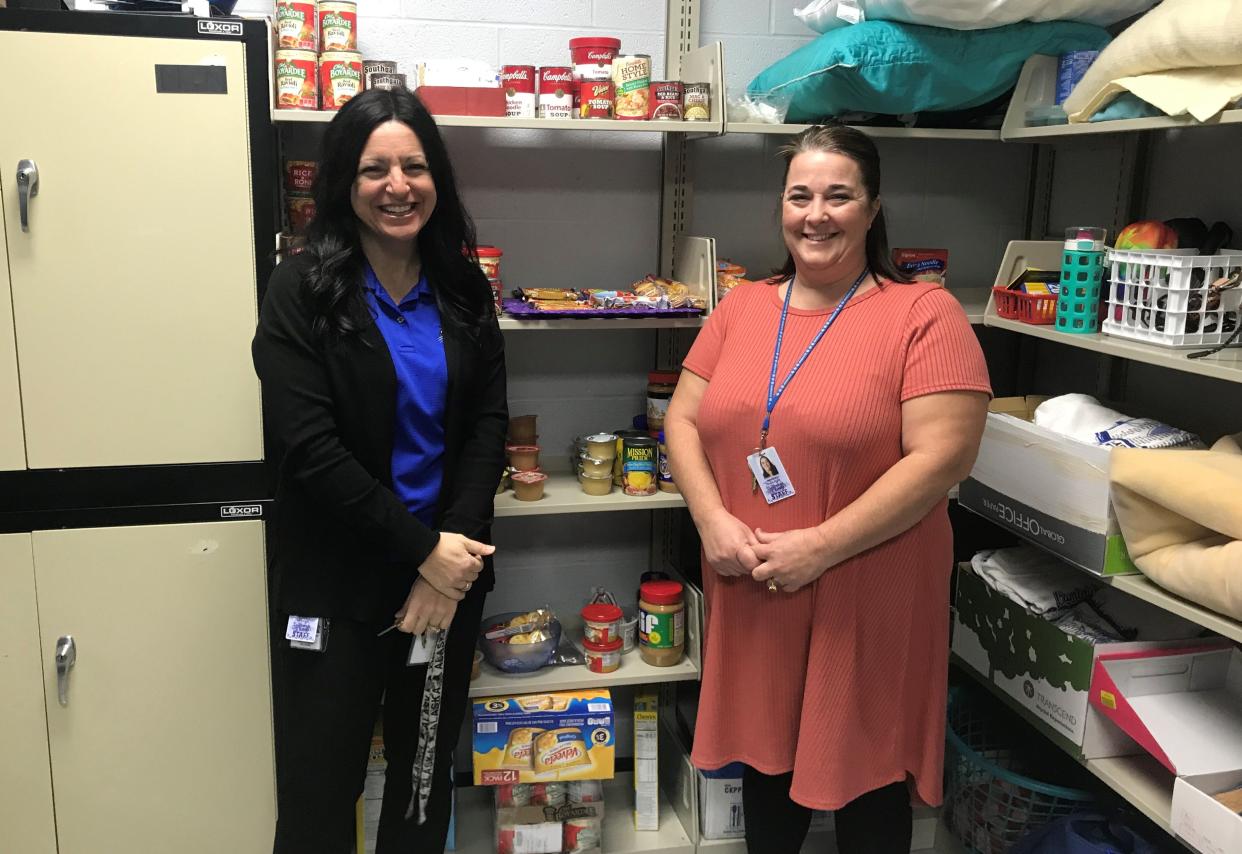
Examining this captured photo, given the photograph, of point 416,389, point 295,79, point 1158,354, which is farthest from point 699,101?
point 1158,354

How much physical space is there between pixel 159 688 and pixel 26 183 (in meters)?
1.01

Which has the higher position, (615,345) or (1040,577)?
(615,345)

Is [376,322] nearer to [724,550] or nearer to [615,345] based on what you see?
[724,550]

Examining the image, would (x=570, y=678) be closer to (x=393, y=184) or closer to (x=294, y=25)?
(x=393, y=184)

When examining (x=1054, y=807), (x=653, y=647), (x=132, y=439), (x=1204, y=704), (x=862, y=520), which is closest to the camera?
(x=862, y=520)

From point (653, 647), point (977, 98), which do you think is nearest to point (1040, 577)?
point (653, 647)

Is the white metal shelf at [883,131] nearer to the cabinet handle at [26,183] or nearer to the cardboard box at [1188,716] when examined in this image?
the cardboard box at [1188,716]

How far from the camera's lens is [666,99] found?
214 centimetres

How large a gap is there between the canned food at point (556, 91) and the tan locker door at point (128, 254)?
59cm

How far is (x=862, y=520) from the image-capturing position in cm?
165

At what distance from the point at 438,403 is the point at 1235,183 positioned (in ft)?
5.48

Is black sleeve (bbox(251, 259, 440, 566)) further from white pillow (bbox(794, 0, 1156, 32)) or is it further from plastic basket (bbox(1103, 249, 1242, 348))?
plastic basket (bbox(1103, 249, 1242, 348))

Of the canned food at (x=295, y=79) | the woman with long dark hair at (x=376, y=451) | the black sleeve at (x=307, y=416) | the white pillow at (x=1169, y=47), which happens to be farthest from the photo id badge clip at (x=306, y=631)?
the white pillow at (x=1169, y=47)

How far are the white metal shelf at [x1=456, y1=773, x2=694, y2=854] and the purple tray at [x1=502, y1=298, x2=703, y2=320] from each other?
119 cm
